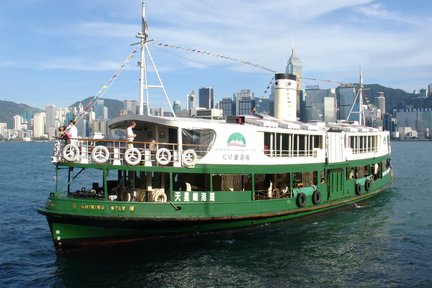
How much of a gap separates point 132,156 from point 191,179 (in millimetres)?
3097

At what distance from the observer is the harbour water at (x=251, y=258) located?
45.7ft

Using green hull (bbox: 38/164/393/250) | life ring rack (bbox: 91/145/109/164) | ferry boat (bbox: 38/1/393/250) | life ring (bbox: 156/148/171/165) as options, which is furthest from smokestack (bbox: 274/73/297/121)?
life ring rack (bbox: 91/145/109/164)

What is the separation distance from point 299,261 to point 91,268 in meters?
7.30

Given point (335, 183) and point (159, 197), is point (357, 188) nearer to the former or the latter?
point (335, 183)

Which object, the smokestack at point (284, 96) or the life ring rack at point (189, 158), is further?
the smokestack at point (284, 96)

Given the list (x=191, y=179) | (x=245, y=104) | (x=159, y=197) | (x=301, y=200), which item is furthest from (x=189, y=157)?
(x=245, y=104)

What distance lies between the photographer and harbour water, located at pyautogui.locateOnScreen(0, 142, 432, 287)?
45.7 feet

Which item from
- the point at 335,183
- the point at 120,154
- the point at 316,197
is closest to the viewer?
the point at 120,154

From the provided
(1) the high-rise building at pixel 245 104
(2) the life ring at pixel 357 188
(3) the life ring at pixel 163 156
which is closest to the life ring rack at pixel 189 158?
(3) the life ring at pixel 163 156

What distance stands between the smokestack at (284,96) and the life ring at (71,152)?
13719mm

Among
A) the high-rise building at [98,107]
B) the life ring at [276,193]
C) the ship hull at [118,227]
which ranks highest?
the high-rise building at [98,107]

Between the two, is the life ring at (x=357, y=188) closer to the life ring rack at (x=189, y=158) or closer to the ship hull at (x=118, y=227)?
the ship hull at (x=118, y=227)

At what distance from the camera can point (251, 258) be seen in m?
16.0

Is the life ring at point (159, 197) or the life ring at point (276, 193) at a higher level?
the life ring at point (159, 197)
